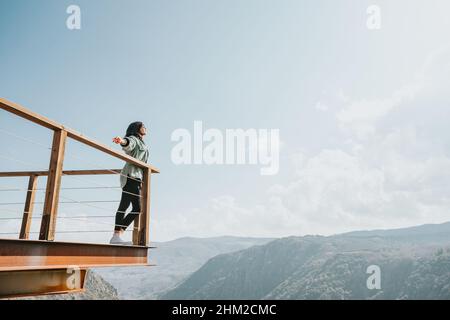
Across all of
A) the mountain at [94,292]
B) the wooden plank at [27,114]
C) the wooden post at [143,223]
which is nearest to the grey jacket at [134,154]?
the wooden post at [143,223]

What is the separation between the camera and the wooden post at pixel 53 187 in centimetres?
383

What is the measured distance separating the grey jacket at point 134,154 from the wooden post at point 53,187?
1.50 metres

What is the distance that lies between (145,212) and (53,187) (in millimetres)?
1874

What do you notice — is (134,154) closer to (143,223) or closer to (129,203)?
(129,203)

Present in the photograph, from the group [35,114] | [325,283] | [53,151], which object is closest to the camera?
[35,114]

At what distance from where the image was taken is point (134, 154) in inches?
229

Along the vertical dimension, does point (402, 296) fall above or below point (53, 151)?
below

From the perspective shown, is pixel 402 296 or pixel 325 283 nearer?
pixel 402 296

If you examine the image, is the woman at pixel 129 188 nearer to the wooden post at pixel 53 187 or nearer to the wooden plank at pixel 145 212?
the wooden plank at pixel 145 212
